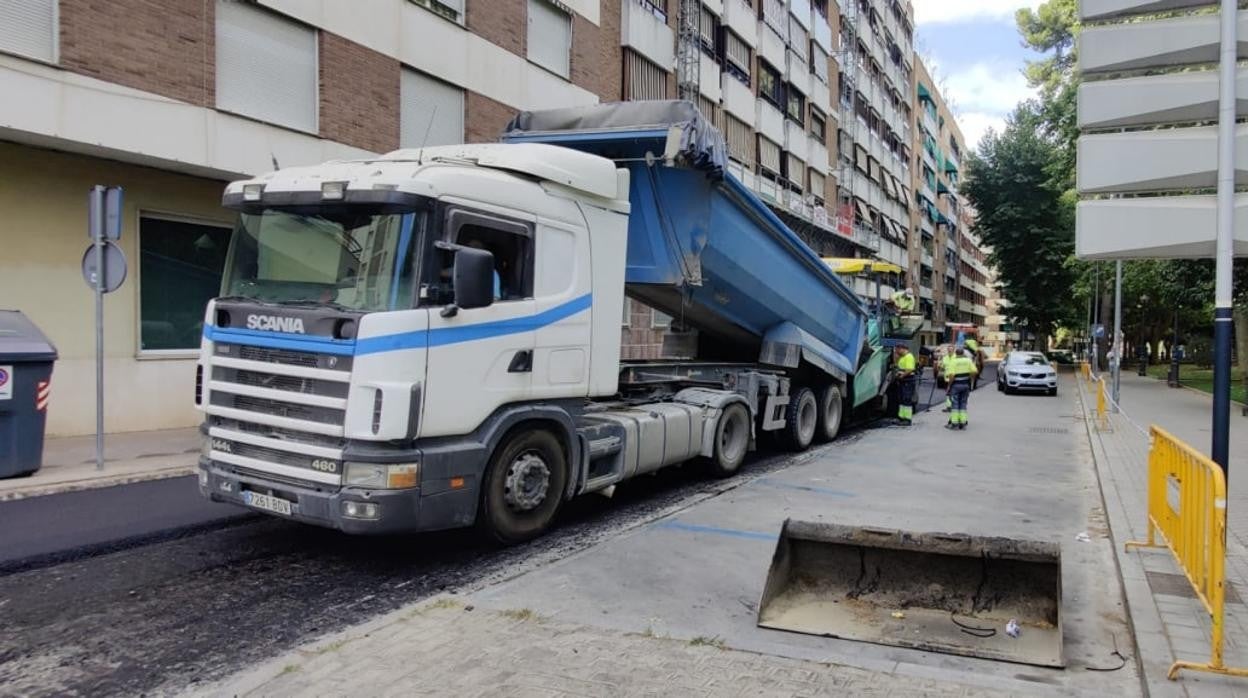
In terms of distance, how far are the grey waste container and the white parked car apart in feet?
83.5

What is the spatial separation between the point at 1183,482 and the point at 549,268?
14.1 feet

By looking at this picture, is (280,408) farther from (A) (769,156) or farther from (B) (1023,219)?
(B) (1023,219)

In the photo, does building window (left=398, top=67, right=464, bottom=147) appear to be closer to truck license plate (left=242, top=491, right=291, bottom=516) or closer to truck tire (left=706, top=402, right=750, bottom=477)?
truck tire (left=706, top=402, right=750, bottom=477)

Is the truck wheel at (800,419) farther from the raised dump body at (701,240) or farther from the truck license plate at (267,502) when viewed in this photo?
the truck license plate at (267,502)

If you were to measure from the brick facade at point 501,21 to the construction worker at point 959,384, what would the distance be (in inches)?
426

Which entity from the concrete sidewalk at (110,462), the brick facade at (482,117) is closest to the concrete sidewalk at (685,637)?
the concrete sidewalk at (110,462)

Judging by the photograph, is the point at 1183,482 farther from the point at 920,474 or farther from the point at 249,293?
the point at 249,293

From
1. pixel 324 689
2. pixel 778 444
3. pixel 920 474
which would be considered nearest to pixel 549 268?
pixel 324 689

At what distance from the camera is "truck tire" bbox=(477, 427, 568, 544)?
5.94 meters

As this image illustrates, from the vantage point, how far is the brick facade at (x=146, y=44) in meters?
10.5

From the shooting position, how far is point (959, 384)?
1470 centimetres

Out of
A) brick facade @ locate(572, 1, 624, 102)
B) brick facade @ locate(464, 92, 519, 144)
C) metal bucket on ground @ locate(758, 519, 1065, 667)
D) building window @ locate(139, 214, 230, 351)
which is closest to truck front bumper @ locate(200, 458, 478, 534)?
metal bucket on ground @ locate(758, 519, 1065, 667)

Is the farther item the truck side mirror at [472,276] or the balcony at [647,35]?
the balcony at [647,35]

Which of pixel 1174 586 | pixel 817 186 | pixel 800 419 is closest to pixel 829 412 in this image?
pixel 800 419
